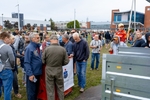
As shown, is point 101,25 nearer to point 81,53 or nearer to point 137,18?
point 137,18

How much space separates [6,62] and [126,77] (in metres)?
3.06

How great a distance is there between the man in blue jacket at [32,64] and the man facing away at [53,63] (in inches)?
8.1

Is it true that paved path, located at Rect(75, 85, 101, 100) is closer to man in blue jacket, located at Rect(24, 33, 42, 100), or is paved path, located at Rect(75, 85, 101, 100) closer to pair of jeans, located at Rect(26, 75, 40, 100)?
pair of jeans, located at Rect(26, 75, 40, 100)

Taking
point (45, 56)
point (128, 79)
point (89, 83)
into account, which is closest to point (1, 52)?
point (45, 56)

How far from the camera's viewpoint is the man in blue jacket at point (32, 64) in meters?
3.82

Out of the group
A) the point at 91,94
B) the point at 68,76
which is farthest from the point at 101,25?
the point at 68,76

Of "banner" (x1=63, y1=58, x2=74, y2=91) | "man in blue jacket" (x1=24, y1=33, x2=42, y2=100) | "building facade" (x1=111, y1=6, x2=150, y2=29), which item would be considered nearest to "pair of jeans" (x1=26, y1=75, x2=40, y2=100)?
"man in blue jacket" (x1=24, y1=33, x2=42, y2=100)

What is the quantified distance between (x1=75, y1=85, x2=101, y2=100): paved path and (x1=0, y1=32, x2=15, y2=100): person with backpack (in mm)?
2127

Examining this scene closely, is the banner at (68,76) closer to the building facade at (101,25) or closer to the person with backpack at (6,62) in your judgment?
the person with backpack at (6,62)

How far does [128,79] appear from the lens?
1.95m

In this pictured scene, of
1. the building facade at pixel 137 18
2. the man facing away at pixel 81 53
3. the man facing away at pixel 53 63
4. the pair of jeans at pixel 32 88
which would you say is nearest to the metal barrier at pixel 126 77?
the man facing away at pixel 53 63

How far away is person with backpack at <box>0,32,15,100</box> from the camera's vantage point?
12.7ft

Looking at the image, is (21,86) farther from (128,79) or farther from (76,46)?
(128,79)

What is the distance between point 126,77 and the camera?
196 cm
